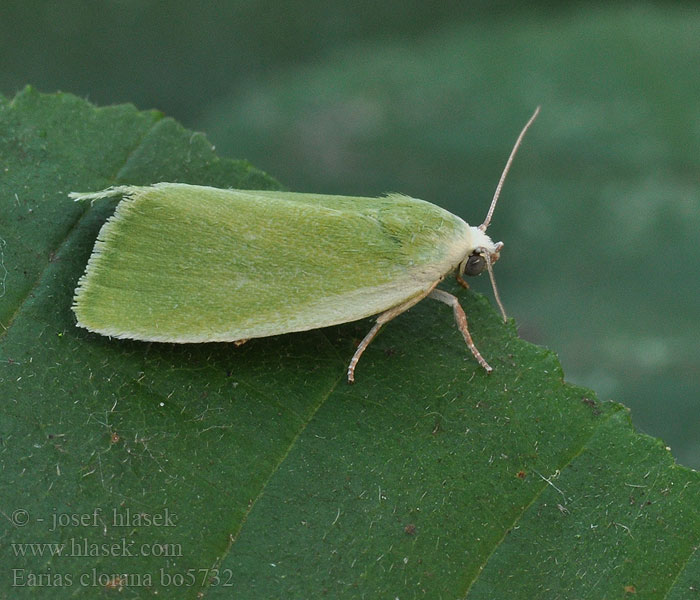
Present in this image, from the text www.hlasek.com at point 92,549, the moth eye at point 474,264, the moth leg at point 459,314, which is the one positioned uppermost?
the moth eye at point 474,264

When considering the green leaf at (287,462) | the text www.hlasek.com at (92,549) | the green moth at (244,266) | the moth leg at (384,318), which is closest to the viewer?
the text www.hlasek.com at (92,549)

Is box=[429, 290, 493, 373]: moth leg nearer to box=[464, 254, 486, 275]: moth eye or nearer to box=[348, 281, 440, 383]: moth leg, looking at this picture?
box=[348, 281, 440, 383]: moth leg

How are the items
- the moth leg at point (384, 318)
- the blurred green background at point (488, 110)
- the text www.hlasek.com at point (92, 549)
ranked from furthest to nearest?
the blurred green background at point (488, 110) → the moth leg at point (384, 318) → the text www.hlasek.com at point (92, 549)

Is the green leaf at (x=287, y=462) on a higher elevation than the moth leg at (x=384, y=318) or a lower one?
lower

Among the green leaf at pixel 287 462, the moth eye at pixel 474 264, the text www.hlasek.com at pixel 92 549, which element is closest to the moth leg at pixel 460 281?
the moth eye at pixel 474 264

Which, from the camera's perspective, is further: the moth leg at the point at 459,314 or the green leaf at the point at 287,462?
the moth leg at the point at 459,314

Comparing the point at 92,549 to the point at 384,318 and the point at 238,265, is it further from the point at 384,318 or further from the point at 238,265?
the point at 384,318

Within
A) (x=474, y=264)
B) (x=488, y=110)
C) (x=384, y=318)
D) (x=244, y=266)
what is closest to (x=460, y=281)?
(x=474, y=264)

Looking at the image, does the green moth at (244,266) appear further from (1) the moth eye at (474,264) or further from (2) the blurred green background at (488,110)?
(2) the blurred green background at (488,110)
